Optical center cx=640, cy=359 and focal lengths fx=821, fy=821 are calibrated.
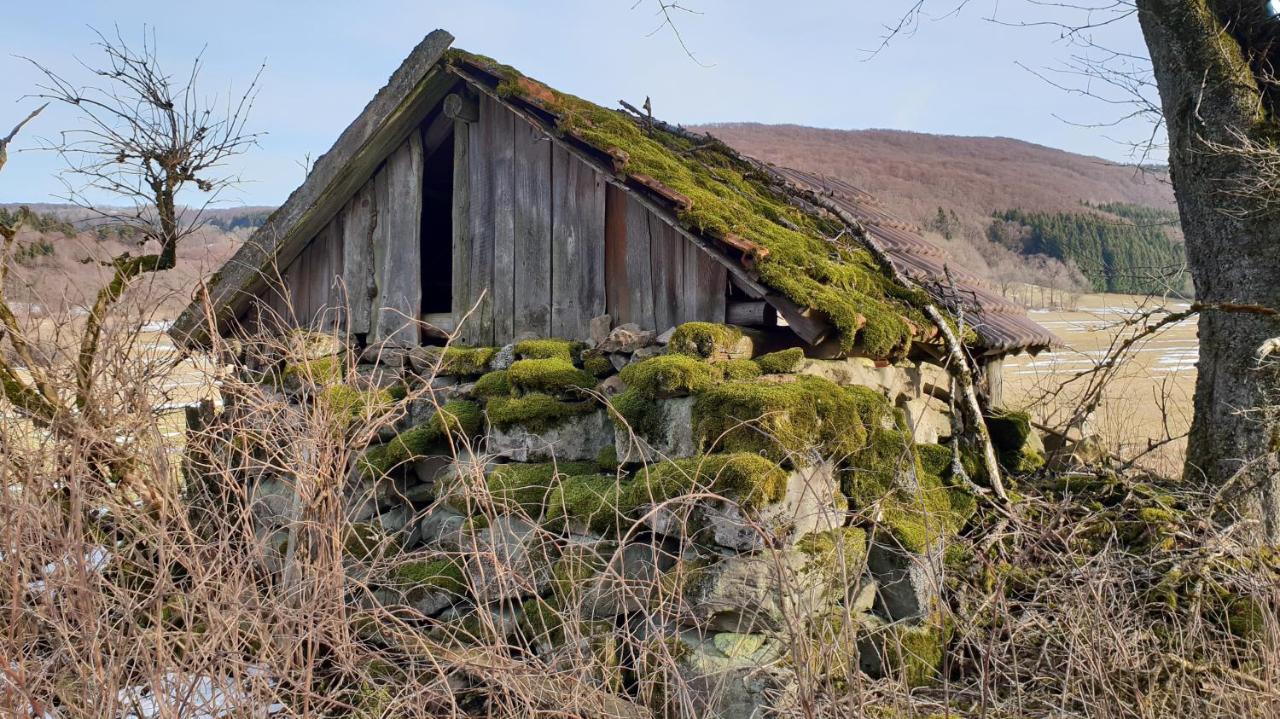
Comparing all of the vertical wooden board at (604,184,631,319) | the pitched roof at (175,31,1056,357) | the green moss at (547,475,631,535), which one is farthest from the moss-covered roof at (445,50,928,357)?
the green moss at (547,475,631,535)

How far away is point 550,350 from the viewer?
491 cm

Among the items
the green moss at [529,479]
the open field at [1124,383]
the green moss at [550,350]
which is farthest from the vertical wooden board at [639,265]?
the open field at [1124,383]

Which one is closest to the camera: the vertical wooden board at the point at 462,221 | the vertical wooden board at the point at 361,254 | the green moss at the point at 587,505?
the green moss at the point at 587,505

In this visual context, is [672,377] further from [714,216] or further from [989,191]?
[989,191]

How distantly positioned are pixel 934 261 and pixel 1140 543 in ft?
11.3

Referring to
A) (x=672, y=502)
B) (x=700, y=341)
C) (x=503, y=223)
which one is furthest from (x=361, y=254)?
(x=672, y=502)

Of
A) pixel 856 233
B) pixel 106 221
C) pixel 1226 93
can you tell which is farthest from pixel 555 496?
pixel 1226 93

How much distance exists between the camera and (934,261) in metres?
7.44

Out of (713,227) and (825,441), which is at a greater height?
(713,227)

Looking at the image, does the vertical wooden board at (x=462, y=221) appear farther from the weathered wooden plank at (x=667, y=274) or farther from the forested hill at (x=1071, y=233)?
the forested hill at (x=1071, y=233)

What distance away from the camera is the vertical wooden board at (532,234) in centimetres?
553

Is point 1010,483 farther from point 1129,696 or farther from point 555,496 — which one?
point 555,496

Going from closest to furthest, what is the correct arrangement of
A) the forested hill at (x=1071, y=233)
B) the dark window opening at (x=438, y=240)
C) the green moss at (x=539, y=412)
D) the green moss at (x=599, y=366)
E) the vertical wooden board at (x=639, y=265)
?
the green moss at (x=539, y=412) → the green moss at (x=599, y=366) → the vertical wooden board at (x=639, y=265) → the dark window opening at (x=438, y=240) → the forested hill at (x=1071, y=233)

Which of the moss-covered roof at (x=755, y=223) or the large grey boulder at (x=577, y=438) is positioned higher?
the moss-covered roof at (x=755, y=223)
